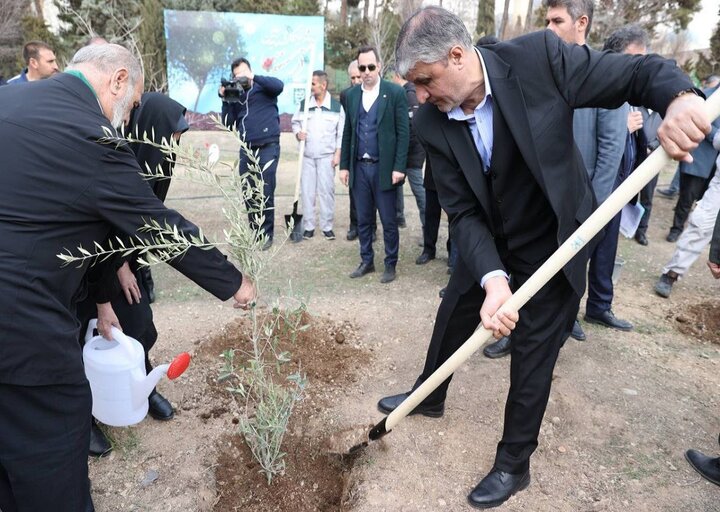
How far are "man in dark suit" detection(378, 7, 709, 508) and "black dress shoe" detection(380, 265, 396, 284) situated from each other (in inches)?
102

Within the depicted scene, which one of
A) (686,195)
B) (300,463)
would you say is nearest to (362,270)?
(300,463)

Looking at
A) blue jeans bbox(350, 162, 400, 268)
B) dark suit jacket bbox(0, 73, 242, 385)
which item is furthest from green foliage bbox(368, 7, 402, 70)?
dark suit jacket bbox(0, 73, 242, 385)

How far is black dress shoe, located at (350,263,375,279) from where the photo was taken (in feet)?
17.2

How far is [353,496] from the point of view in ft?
7.75

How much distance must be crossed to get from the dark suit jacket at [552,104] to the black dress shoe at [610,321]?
2.15 meters

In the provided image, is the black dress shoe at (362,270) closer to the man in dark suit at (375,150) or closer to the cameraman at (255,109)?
the man in dark suit at (375,150)

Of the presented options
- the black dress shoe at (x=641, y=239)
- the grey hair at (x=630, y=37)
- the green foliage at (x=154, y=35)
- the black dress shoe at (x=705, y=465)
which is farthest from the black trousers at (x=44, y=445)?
the green foliage at (x=154, y=35)

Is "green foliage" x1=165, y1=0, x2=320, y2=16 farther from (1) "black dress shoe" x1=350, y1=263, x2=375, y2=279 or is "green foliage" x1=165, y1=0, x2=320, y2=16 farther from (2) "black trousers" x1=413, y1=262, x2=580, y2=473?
(2) "black trousers" x1=413, y1=262, x2=580, y2=473

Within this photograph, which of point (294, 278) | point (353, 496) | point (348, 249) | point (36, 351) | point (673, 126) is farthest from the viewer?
point (348, 249)

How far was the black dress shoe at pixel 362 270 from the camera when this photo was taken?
523 cm

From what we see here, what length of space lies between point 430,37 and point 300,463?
6.94 ft

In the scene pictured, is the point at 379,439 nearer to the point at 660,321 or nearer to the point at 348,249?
the point at 660,321

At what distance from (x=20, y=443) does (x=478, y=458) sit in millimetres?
2063

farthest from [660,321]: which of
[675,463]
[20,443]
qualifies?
[20,443]
